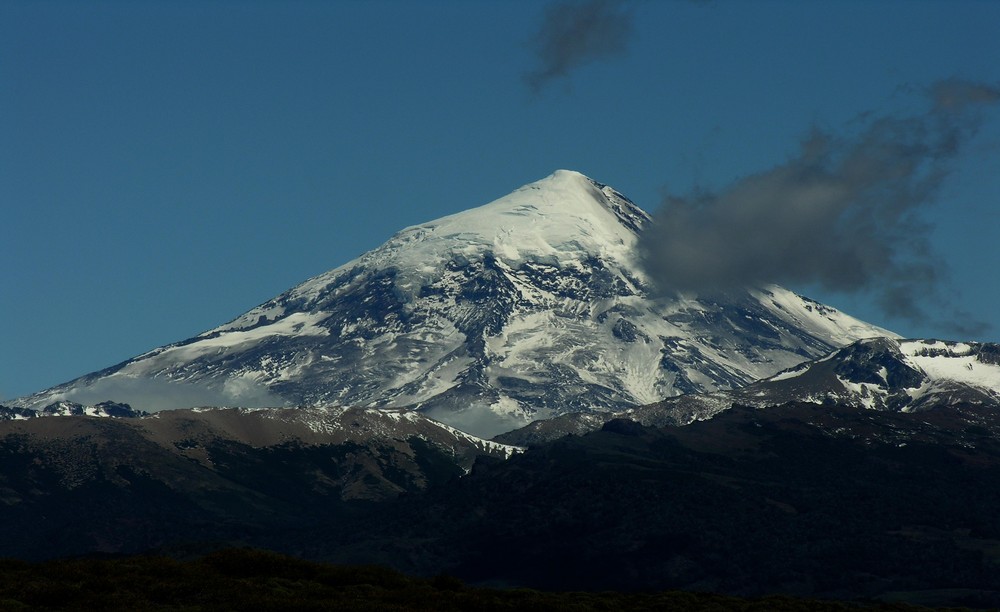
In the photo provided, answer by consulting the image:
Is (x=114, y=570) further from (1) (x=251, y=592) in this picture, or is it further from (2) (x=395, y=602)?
(2) (x=395, y=602)

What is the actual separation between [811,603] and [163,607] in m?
82.3

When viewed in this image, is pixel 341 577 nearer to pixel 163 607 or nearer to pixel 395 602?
pixel 395 602

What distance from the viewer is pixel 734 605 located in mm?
166625

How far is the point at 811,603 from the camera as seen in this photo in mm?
183125

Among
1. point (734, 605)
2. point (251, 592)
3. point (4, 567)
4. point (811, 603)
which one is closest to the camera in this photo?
point (251, 592)

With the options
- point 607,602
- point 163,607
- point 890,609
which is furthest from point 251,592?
point 890,609

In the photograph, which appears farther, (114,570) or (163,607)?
(114,570)

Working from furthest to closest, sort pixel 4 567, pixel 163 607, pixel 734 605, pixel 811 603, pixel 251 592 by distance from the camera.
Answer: pixel 811 603, pixel 734 605, pixel 4 567, pixel 251 592, pixel 163 607

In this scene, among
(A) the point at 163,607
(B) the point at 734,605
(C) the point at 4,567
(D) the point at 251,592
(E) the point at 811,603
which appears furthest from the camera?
(E) the point at 811,603

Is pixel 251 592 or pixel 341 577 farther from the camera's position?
pixel 341 577

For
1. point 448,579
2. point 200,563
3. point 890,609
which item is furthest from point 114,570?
point 890,609

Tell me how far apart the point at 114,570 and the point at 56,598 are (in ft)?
47.4

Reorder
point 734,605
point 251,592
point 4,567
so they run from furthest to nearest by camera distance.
Result: 1. point 734,605
2. point 4,567
3. point 251,592

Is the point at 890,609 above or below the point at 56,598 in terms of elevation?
above
